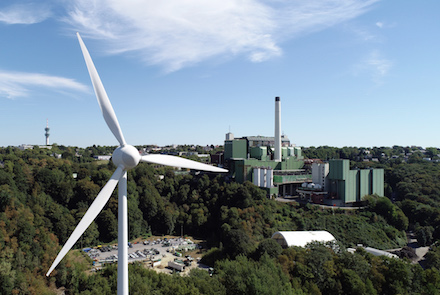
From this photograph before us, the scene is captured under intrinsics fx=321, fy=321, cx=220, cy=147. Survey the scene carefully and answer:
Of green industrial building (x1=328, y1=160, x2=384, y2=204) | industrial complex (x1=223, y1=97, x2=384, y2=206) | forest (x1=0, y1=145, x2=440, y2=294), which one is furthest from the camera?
industrial complex (x1=223, y1=97, x2=384, y2=206)

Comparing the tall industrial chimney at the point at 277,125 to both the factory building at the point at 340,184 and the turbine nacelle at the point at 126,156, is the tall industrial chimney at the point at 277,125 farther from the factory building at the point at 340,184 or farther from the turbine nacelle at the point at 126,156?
the turbine nacelle at the point at 126,156

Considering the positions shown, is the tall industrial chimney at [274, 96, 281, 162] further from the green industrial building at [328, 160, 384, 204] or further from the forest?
the green industrial building at [328, 160, 384, 204]

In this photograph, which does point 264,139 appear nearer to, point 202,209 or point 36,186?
point 202,209

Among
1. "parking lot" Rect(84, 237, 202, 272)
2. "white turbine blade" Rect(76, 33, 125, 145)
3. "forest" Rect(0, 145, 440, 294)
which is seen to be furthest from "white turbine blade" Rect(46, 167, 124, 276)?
"parking lot" Rect(84, 237, 202, 272)

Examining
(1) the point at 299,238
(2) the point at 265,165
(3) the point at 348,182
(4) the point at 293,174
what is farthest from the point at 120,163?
(4) the point at 293,174

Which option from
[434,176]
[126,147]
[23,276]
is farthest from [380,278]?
[434,176]

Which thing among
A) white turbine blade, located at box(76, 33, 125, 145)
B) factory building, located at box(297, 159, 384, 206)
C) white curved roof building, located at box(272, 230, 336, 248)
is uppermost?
white turbine blade, located at box(76, 33, 125, 145)

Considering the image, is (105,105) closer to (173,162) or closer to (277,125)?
(173,162)
